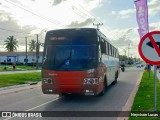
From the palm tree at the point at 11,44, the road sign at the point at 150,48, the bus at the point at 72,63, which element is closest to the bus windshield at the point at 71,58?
the bus at the point at 72,63

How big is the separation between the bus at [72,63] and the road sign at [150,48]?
210 inches

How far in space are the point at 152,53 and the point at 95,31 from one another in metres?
6.21

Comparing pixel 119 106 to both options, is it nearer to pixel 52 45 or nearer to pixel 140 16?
pixel 52 45

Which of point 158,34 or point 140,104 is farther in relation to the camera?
point 140,104

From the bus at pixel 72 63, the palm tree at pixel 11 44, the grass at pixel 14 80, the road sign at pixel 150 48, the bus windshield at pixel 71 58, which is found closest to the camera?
the road sign at pixel 150 48

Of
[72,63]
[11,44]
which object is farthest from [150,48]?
[11,44]

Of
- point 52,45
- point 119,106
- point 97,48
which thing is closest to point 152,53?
point 119,106

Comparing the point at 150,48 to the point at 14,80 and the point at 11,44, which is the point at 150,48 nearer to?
the point at 14,80

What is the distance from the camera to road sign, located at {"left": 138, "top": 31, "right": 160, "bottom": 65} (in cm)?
775

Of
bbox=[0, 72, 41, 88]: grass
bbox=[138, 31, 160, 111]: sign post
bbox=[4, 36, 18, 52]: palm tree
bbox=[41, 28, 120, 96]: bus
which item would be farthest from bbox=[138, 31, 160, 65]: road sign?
bbox=[4, 36, 18, 52]: palm tree

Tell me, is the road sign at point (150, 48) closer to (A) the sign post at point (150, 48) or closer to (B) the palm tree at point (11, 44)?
(A) the sign post at point (150, 48)

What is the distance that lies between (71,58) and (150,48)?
585cm

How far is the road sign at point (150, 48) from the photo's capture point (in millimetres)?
7754

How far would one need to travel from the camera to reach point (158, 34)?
784 cm
